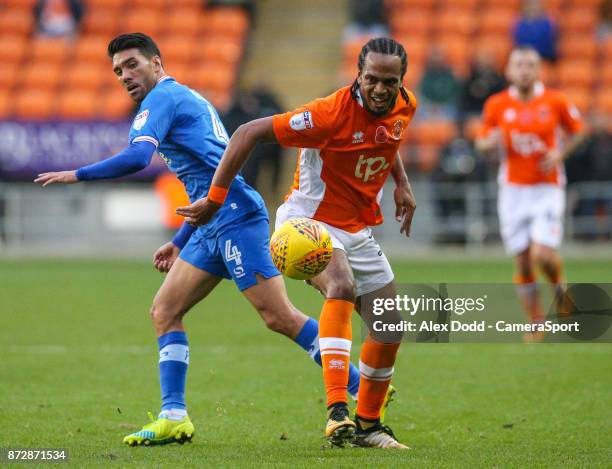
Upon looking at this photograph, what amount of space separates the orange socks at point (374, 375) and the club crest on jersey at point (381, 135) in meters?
1.08

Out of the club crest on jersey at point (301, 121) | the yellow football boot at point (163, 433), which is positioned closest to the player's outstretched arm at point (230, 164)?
the club crest on jersey at point (301, 121)

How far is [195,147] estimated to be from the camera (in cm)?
671

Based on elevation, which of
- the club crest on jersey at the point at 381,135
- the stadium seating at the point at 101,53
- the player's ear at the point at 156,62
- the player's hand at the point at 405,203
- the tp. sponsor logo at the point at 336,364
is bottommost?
the tp. sponsor logo at the point at 336,364

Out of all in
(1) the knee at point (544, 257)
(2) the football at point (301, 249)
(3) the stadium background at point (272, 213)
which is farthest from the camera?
(1) the knee at point (544, 257)

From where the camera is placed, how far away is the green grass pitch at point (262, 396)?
6109mm

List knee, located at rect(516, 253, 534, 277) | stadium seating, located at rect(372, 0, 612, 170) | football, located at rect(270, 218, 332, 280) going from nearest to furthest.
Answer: football, located at rect(270, 218, 332, 280) < knee, located at rect(516, 253, 534, 277) < stadium seating, located at rect(372, 0, 612, 170)

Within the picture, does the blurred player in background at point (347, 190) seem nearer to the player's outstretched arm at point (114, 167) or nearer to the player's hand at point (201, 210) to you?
the player's hand at point (201, 210)

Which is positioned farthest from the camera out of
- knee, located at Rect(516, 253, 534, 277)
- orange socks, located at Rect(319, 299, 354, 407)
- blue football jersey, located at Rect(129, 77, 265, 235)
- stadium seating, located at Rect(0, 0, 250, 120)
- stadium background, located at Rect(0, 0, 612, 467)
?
stadium seating, located at Rect(0, 0, 250, 120)

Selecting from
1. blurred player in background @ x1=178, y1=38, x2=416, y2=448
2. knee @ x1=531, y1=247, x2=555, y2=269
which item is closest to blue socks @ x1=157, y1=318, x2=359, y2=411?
blurred player in background @ x1=178, y1=38, x2=416, y2=448

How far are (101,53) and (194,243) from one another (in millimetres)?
18216

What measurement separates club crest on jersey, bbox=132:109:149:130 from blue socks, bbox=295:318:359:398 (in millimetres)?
1484

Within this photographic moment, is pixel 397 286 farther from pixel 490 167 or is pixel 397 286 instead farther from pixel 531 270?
pixel 490 167

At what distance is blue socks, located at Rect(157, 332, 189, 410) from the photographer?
669 cm

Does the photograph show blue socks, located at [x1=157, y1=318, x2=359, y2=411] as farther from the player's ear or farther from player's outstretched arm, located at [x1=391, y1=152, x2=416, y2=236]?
the player's ear
